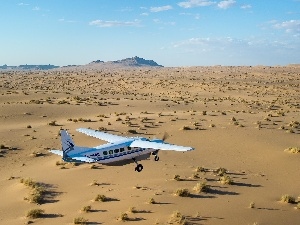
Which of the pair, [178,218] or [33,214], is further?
[33,214]

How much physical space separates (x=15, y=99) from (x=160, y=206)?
6275 cm

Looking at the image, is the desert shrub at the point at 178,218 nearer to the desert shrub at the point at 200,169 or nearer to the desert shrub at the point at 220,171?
the desert shrub at the point at 220,171

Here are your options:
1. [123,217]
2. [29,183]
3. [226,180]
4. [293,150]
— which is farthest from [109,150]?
[293,150]

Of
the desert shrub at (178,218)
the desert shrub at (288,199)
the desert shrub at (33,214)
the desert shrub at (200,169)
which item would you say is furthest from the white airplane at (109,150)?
the desert shrub at (288,199)

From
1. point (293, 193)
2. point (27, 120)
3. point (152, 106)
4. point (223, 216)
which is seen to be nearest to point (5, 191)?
point (223, 216)

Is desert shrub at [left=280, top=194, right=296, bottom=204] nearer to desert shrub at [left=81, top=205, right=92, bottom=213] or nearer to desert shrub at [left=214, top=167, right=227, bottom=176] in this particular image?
desert shrub at [left=214, top=167, right=227, bottom=176]

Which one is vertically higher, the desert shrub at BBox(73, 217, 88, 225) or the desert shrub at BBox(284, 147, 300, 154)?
the desert shrub at BBox(284, 147, 300, 154)

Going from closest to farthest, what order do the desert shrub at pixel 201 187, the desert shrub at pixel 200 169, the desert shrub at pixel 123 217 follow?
1. the desert shrub at pixel 123 217
2. the desert shrub at pixel 201 187
3. the desert shrub at pixel 200 169

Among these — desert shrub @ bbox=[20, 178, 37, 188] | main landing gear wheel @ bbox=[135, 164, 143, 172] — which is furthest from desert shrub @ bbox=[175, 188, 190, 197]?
desert shrub @ bbox=[20, 178, 37, 188]

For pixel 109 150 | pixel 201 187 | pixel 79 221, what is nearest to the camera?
pixel 79 221

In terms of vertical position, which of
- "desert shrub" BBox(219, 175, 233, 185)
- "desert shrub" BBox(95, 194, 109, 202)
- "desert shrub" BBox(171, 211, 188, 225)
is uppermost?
"desert shrub" BBox(219, 175, 233, 185)

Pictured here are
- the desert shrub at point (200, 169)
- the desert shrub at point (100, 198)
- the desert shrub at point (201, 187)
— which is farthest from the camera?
the desert shrub at point (200, 169)

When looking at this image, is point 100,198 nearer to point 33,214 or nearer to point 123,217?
point 123,217

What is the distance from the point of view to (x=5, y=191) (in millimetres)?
28062
